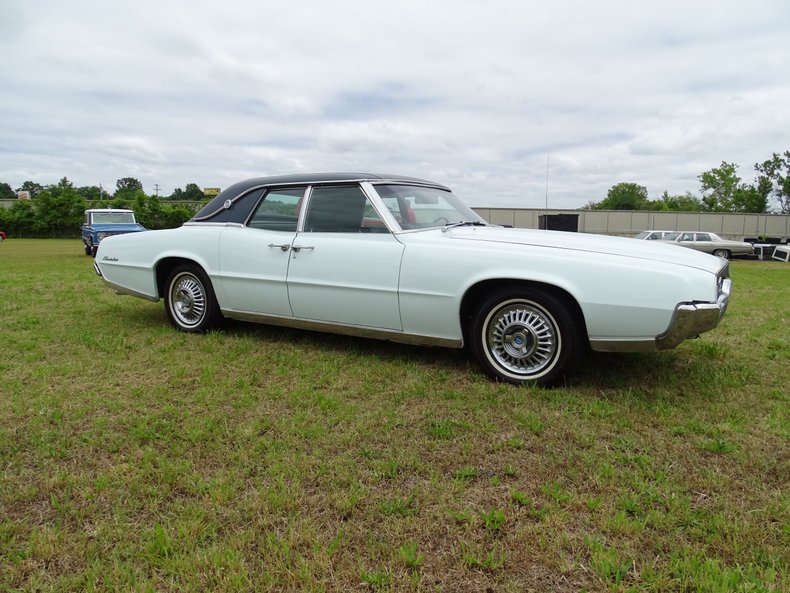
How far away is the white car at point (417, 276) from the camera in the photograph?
3.18m

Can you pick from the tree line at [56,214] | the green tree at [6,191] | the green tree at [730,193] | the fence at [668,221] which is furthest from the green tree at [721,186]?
the green tree at [6,191]

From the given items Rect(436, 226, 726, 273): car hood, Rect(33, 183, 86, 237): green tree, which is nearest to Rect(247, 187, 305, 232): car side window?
Rect(436, 226, 726, 273): car hood

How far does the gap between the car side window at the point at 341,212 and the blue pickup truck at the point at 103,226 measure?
17.2 metres

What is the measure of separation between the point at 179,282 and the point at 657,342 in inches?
157

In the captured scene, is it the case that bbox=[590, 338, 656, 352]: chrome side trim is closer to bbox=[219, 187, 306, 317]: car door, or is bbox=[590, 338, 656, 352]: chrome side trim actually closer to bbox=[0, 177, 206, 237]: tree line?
bbox=[219, 187, 306, 317]: car door

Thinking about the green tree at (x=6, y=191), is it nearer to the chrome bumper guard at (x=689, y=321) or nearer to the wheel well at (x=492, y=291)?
the wheel well at (x=492, y=291)

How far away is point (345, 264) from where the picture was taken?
3988 millimetres

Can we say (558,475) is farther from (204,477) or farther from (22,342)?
(22,342)

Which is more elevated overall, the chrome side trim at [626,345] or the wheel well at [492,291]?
the wheel well at [492,291]

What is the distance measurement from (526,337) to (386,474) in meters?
1.45

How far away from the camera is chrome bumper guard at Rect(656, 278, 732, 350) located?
302 cm

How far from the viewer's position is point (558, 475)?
7.96ft

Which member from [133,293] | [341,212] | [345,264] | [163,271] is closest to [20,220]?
[133,293]

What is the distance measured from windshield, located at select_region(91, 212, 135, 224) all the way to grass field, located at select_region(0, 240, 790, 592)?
18459 millimetres
